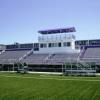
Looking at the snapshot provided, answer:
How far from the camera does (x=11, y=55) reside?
77.8m

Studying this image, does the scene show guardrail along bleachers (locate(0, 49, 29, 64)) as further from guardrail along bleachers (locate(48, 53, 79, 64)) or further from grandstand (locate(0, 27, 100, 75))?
guardrail along bleachers (locate(48, 53, 79, 64))

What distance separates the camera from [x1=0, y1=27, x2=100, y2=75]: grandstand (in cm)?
6186

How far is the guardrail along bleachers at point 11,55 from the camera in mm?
72262

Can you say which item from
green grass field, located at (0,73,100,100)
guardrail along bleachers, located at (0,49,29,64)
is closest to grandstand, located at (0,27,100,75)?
guardrail along bleachers, located at (0,49,29,64)

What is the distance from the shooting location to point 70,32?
71.6 m

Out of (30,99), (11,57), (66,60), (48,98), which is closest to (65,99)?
(48,98)

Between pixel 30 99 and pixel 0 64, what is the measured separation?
55.8 m

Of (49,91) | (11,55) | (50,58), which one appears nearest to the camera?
(49,91)

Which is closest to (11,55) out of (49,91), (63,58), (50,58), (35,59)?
(35,59)

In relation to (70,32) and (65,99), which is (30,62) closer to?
(70,32)

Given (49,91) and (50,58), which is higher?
(50,58)

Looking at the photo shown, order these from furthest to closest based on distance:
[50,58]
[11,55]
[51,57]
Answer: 1. [11,55]
2. [51,57]
3. [50,58]

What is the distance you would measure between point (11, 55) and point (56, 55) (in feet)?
51.5

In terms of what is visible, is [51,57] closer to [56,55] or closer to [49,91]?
[56,55]
